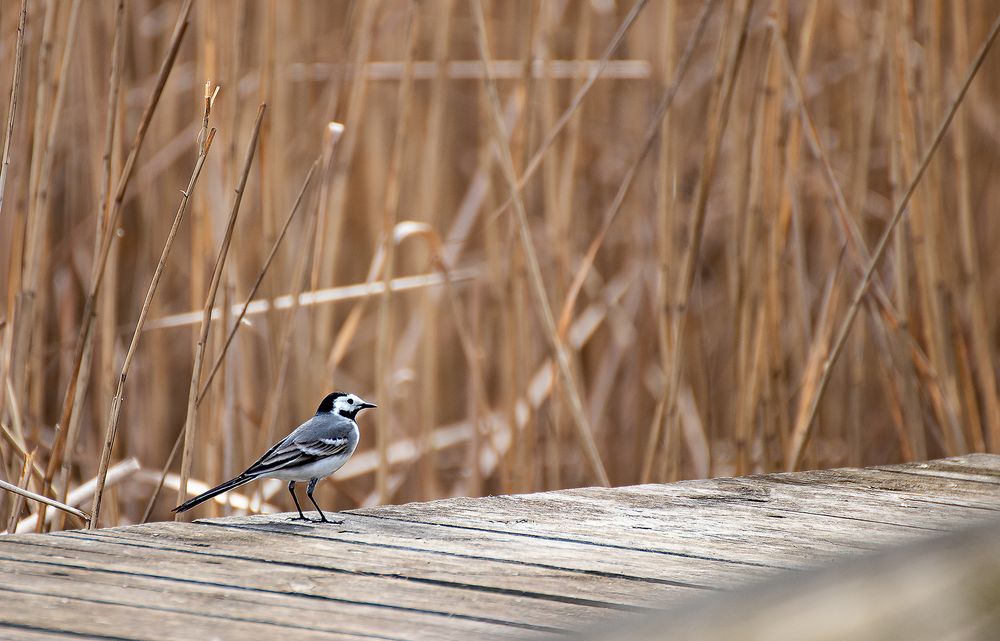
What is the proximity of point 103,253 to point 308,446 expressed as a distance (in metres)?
0.39

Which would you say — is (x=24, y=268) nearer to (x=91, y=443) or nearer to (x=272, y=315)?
(x=272, y=315)

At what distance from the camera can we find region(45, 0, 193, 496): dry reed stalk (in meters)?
1.67

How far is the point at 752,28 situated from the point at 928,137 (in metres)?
0.75

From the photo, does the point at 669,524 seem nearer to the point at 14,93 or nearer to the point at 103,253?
the point at 103,253

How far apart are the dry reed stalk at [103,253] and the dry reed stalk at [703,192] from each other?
883 mm

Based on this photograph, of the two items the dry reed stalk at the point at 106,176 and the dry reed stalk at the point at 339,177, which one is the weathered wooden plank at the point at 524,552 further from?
the dry reed stalk at the point at 339,177

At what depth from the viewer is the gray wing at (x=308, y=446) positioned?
1638mm

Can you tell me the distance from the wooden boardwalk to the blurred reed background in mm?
363

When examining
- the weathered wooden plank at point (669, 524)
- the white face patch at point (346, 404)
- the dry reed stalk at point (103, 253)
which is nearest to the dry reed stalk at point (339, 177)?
the white face patch at point (346, 404)

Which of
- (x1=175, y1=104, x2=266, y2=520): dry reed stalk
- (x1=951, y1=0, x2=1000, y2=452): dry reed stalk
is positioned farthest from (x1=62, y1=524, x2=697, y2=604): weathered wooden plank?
(x1=951, y1=0, x2=1000, y2=452): dry reed stalk

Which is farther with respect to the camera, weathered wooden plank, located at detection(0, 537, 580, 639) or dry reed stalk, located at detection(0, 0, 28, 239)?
dry reed stalk, located at detection(0, 0, 28, 239)

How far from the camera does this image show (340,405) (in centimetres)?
187

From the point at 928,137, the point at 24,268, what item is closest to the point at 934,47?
the point at 928,137

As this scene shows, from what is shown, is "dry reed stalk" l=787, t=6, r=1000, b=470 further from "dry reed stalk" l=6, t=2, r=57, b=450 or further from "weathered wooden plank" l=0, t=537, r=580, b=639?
"dry reed stalk" l=6, t=2, r=57, b=450
